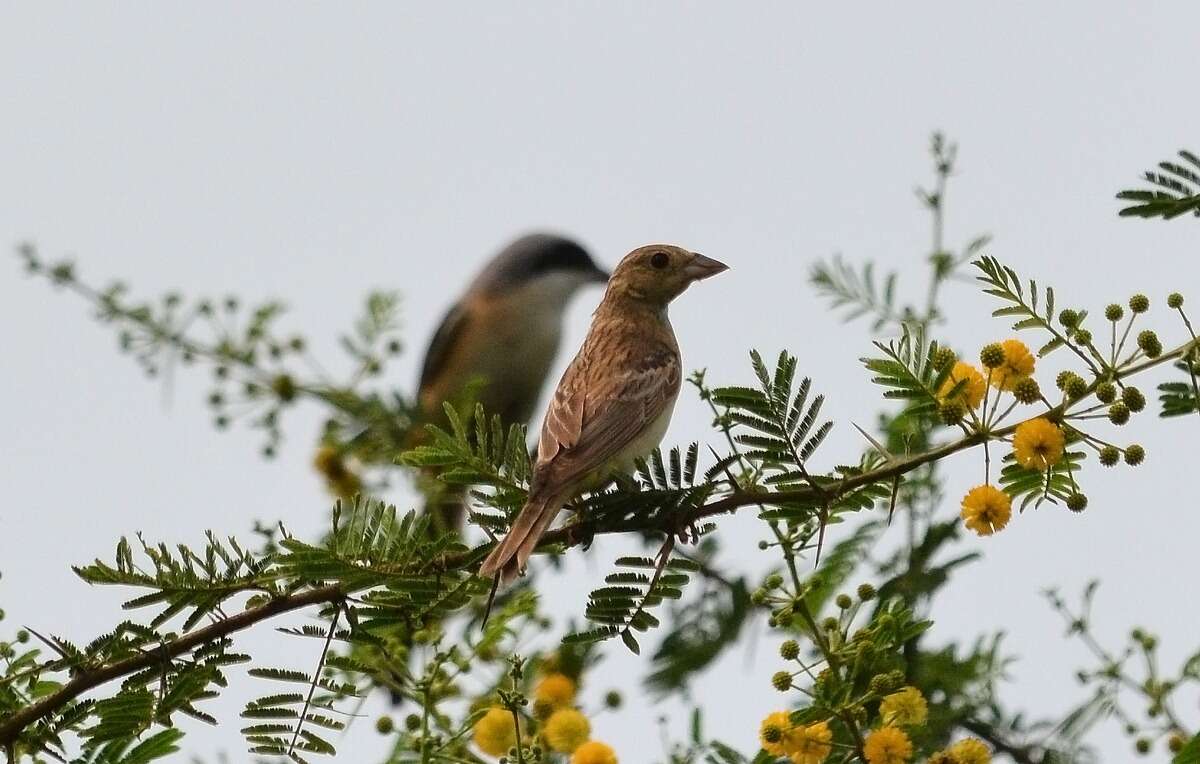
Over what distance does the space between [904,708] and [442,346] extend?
753 cm

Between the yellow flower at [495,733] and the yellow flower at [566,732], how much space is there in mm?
78

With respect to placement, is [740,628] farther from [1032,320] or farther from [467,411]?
[1032,320]

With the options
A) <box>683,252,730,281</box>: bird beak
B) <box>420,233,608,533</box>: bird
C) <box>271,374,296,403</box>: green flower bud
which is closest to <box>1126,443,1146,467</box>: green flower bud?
<box>683,252,730,281</box>: bird beak

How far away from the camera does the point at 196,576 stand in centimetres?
316

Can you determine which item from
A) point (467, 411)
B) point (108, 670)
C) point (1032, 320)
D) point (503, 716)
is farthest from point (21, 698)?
point (1032, 320)

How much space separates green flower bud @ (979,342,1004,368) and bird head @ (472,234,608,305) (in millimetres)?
7387

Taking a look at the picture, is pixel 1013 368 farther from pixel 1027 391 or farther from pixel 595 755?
pixel 595 755

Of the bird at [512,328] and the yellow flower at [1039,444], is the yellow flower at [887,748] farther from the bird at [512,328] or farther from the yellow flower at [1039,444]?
the bird at [512,328]

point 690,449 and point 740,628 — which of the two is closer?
point 690,449

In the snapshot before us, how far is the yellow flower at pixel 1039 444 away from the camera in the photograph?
9.84ft

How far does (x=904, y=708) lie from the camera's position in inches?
121

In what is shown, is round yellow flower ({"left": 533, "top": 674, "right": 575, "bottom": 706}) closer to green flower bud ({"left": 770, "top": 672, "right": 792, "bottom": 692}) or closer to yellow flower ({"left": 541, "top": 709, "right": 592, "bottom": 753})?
yellow flower ({"left": 541, "top": 709, "right": 592, "bottom": 753})

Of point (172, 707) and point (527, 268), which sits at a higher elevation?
point (527, 268)

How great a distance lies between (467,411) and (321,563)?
1647mm
